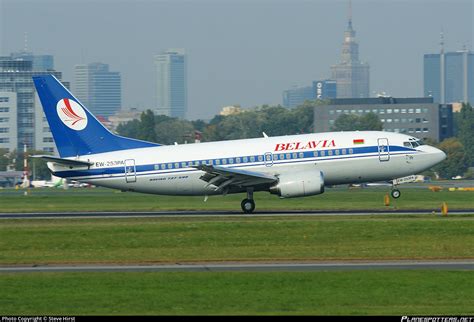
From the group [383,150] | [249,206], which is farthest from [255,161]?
[383,150]

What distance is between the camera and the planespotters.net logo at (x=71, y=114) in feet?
181

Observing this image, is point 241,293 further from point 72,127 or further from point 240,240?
point 72,127

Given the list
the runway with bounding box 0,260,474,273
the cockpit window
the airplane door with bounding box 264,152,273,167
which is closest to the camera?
the runway with bounding box 0,260,474,273

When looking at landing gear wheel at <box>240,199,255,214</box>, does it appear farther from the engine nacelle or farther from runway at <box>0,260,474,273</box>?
runway at <box>0,260,474,273</box>

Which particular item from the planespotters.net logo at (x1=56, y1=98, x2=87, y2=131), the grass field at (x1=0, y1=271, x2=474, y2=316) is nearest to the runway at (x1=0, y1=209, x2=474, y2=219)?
the planespotters.net logo at (x1=56, y1=98, x2=87, y2=131)

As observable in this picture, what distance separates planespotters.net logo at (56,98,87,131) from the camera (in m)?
55.3

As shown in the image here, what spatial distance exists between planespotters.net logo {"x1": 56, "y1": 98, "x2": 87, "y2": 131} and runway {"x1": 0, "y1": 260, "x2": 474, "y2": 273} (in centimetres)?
2249

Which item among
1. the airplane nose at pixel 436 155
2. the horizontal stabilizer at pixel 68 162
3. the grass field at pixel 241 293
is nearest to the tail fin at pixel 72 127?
the horizontal stabilizer at pixel 68 162

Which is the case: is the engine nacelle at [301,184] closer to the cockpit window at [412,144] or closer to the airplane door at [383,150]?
the airplane door at [383,150]

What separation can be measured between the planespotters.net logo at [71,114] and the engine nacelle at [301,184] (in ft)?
38.1

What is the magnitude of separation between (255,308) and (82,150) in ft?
103

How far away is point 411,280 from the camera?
29.0 metres

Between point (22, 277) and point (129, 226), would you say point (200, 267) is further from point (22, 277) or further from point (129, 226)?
point (129, 226)

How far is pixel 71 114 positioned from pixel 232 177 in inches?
398
